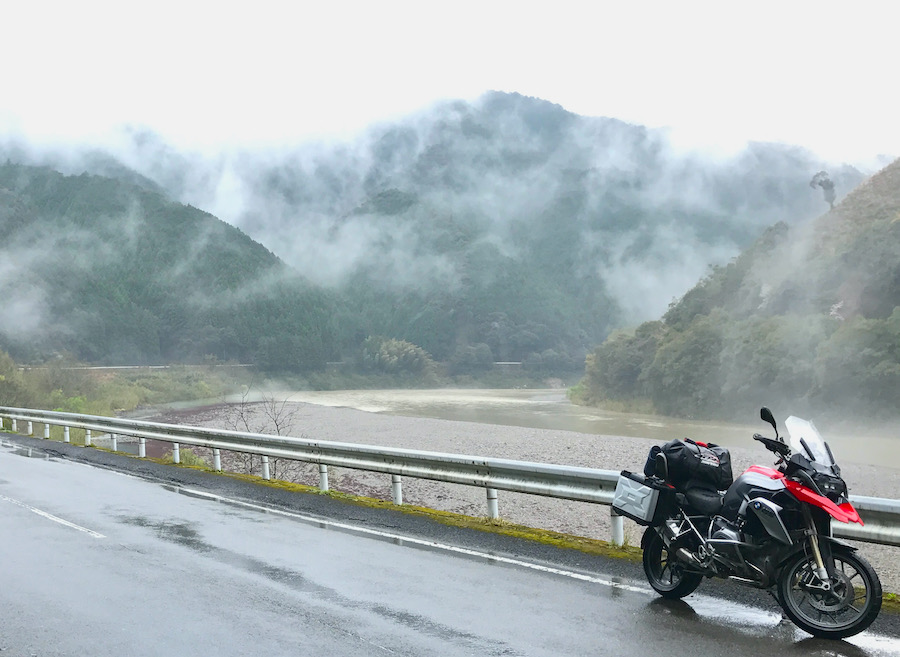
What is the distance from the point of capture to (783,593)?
18.4 feet

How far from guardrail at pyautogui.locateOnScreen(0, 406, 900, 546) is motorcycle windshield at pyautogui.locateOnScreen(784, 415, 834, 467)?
48.7 inches

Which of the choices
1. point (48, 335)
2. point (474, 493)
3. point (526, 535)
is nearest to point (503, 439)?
point (474, 493)

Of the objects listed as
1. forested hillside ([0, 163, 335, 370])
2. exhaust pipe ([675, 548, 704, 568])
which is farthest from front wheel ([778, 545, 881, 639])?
forested hillside ([0, 163, 335, 370])

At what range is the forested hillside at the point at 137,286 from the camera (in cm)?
11994

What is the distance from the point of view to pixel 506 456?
32969 mm

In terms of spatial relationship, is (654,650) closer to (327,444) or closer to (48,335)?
(327,444)

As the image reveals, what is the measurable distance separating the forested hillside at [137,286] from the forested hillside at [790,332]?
→ 68.7 m

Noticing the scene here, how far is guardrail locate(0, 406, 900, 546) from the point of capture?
261 inches

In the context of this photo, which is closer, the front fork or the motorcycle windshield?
the front fork

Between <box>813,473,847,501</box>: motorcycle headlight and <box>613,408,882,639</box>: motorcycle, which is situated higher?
<box>813,473,847,501</box>: motorcycle headlight

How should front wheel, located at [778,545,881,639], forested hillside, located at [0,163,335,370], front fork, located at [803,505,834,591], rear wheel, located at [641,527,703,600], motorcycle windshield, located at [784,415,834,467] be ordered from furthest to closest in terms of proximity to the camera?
1. forested hillside, located at [0,163,335,370]
2. rear wheel, located at [641,527,703,600]
3. motorcycle windshield, located at [784,415,834,467]
4. front fork, located at [803,505,834,591]
5. front wheel, located at [778,545,881,639]

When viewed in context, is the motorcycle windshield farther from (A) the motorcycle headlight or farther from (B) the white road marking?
(B) the white road marking

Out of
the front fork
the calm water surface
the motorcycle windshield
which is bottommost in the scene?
the calm water surface

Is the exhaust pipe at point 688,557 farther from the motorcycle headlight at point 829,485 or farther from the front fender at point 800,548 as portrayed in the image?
the motorcycle headlight at point 829,485
